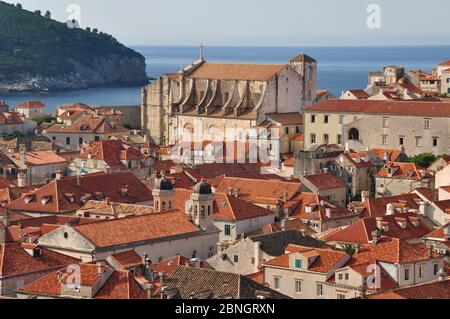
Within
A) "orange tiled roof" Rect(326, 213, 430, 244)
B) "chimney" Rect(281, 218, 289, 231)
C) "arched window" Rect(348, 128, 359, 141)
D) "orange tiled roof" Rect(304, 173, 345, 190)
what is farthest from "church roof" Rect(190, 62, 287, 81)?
"orange tiled roof" Rect(326, 213, 430, 244)

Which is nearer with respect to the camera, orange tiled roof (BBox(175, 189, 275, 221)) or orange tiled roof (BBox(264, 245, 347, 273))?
orange tiled roof (BBox(264, 245, 347, 273))

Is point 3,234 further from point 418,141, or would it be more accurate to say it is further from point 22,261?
point 418,141

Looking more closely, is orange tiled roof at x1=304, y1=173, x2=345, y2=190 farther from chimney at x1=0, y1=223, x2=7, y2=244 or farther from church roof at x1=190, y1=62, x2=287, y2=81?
church roof at x1=190, y1=62, x2=287, y2=81

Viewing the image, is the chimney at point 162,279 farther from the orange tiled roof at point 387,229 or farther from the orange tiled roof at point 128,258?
the orange tiled roof at point 387,229

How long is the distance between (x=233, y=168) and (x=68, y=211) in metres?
16.3

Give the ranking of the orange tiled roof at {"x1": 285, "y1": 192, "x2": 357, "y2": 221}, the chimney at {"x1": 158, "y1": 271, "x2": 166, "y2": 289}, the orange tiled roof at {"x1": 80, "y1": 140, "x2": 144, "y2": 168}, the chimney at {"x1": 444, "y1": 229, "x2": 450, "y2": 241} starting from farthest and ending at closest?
1. the orange tiled roof at {"x1": 80, "y1": 140, "x2": 144, "y2": 168}
2. the orange tiled roof at {"x1": 285, "y1": 192, "x2": 357, "y2": 221}
3. the chimney at {"x1": 444, "y1": 229, "x2": 450, "y2": 241}
4. the chimney at {"x1": 158, "y1": 271, "x2": 166, "y2": 289}

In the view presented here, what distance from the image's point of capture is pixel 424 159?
64000 millimetres

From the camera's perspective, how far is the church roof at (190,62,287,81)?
80688 millimetres

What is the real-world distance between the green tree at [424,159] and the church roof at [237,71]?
55.9 feet

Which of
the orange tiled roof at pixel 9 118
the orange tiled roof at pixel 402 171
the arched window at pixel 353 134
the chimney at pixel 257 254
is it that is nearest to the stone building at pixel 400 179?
the orange tiled roof at pixel 402 171

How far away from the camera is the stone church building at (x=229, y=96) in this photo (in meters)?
79.2

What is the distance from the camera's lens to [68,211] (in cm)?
5041

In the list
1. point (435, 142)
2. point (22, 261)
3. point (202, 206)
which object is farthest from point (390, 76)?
point (22, 261)
